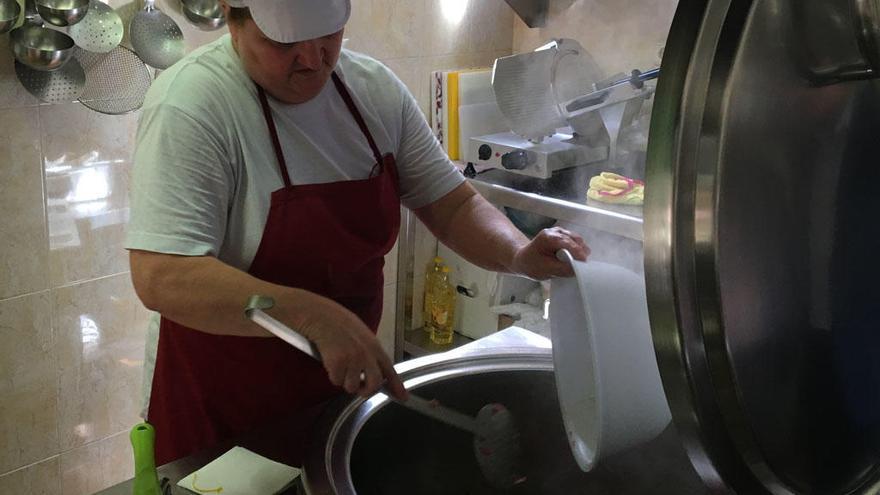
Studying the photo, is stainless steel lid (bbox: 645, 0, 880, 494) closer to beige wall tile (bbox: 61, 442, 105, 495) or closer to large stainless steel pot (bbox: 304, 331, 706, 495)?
large stainless steel pot (bbox: 304, 331, 706, 495)

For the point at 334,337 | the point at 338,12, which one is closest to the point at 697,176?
the point at 334,337

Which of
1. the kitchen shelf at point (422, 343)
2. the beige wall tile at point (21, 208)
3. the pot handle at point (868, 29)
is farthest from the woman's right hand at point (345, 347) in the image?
the kitchen shelf at point (422, 343)

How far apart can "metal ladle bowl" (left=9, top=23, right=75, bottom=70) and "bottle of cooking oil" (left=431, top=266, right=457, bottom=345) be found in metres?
1.55

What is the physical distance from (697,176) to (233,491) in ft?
1.99

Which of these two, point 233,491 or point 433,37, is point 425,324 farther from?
point 233,491

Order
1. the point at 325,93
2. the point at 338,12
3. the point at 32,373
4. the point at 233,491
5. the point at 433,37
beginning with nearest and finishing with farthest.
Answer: the point at 233,491
the point at 338,12
the point at 325,93
the point at 32,373
the point at 433,37

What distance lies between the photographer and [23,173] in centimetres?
199

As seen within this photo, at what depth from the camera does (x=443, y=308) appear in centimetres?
307

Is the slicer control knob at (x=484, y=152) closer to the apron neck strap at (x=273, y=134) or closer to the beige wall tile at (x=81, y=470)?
the beige wall tile at (x=81, y=470)

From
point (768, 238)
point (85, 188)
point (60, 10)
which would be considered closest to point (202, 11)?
point (60, 10)

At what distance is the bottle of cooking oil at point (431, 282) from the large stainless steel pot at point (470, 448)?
175 cm

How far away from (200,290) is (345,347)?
235 mm

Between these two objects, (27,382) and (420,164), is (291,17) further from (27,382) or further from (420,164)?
(27,382)

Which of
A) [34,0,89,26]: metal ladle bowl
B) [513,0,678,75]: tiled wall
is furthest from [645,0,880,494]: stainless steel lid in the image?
[513,0,678,75]: tiled wall
